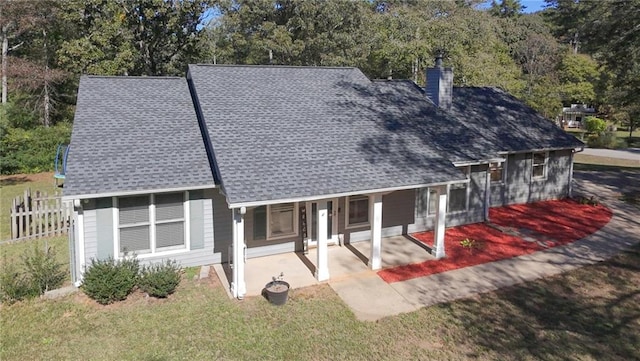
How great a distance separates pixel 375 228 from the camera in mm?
12328

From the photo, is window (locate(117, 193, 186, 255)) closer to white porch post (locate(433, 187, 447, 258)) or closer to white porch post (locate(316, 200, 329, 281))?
white porch post (locate(316, 200, 329, 281))

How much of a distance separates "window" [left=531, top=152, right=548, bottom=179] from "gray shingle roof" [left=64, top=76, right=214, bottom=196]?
1452cm

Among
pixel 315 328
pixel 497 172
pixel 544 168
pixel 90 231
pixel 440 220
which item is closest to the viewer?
pixel 315 328

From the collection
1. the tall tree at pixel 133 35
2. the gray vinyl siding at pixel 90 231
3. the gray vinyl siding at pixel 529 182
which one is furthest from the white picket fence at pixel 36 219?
the gray vinyl siding at pixel 529 182

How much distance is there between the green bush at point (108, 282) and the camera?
405 inches

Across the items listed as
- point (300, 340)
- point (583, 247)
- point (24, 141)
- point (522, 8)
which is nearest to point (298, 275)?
point (300, 340)

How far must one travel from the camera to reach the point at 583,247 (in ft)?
47.8

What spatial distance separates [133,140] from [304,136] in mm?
4840

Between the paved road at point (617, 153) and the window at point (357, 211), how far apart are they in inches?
1222

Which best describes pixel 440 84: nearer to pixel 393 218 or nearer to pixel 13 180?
pixel 393 218

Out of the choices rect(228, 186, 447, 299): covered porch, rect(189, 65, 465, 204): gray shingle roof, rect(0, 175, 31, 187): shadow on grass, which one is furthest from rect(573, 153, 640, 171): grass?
rect(0, 175, 31, 187): shadow on grass

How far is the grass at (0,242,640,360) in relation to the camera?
8.55 m

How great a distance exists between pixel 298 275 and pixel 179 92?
7.75m

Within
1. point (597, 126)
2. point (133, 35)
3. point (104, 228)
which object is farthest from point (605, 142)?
point (104, 228)
